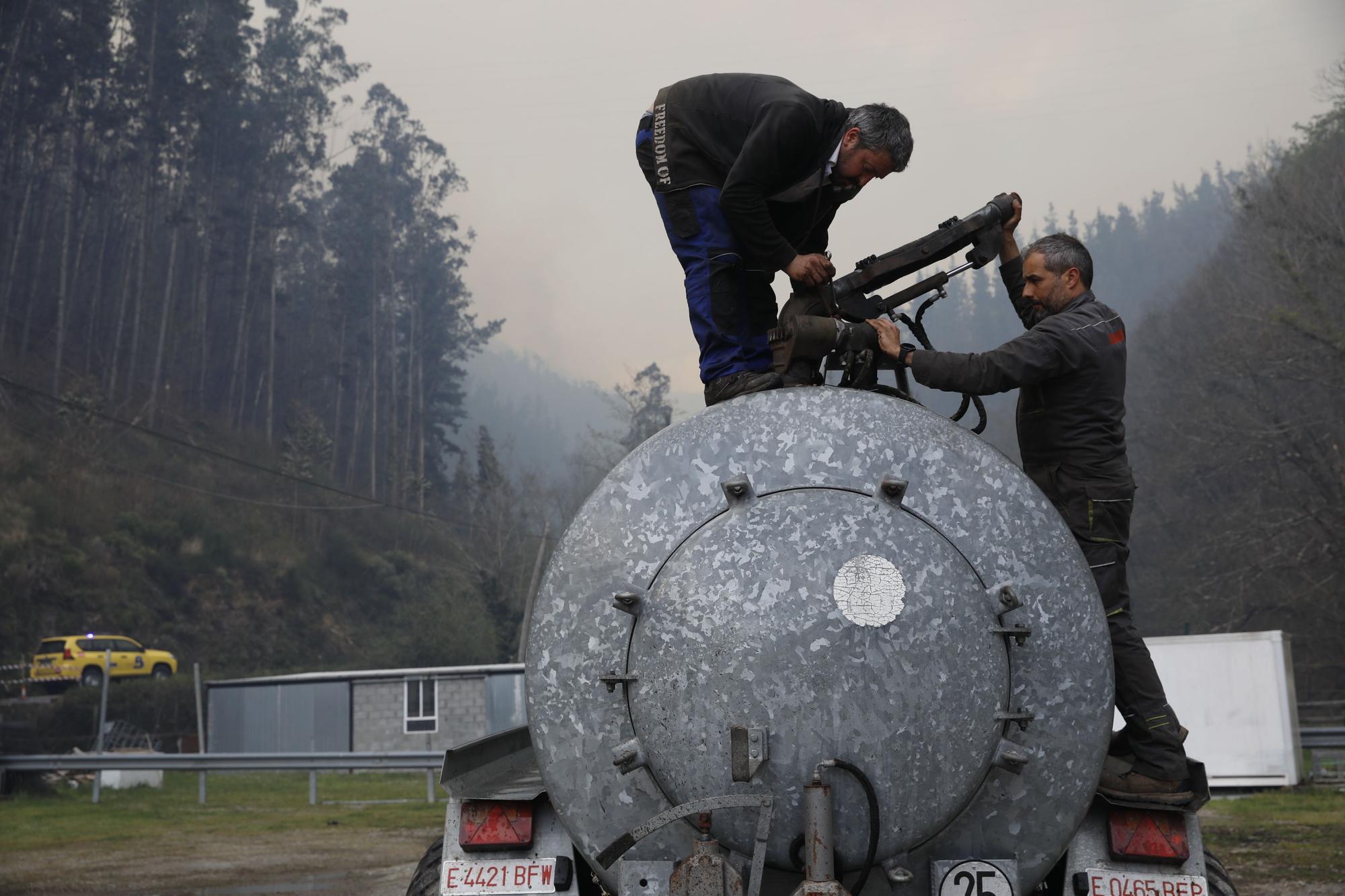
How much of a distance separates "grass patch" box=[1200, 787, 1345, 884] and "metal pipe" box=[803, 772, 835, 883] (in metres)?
6.95

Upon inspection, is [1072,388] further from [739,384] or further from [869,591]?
[869,591]

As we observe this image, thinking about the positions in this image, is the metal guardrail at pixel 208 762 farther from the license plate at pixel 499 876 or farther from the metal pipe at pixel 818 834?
the metal pipe at pixel 818 834

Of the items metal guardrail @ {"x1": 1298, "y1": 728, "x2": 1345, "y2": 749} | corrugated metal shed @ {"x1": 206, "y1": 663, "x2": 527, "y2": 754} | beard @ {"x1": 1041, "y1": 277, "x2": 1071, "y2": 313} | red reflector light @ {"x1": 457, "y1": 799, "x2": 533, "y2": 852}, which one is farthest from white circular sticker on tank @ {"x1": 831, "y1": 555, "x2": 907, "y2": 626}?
corrugated metal shed @ {"x1": 206, "y1": 663, "x2": 527, "y2": 754}

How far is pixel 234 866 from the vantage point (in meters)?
10.6

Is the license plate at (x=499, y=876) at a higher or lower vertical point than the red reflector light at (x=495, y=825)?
lower

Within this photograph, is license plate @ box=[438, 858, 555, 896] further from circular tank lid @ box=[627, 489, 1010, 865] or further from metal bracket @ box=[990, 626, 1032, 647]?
metal bracket @ box=[990, 626, 1032, 647]

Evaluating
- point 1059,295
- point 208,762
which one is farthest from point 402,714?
point 1059,295

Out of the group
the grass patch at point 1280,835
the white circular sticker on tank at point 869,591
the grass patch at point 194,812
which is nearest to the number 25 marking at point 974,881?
the white circular sticker on tank at point 869,591

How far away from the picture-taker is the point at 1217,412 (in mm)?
42656

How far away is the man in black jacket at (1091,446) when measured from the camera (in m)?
3.22

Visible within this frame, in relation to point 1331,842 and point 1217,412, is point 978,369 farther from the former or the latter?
point 1217,412

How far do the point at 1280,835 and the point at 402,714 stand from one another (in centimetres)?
2366

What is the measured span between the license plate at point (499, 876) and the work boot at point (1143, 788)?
1403 millimetres

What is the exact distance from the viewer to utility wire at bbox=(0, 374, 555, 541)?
176ft
